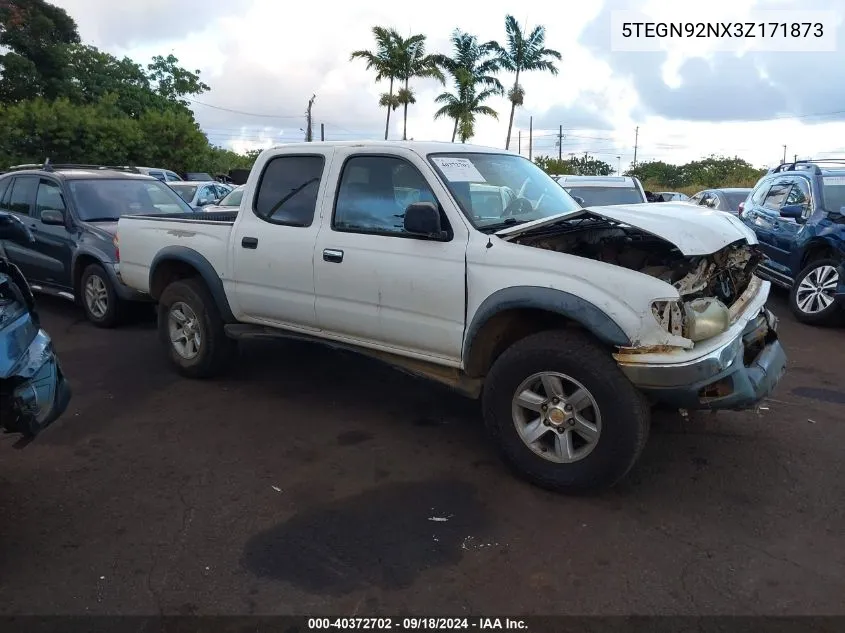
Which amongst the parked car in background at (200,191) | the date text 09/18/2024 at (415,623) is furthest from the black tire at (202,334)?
the parked car in background at (200,191)

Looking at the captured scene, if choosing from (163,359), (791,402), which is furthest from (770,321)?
(163,359)

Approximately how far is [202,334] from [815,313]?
21.4ft

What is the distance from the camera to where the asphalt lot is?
2904 mm

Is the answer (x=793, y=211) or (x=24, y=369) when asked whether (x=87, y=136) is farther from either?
(x=24, y=369)

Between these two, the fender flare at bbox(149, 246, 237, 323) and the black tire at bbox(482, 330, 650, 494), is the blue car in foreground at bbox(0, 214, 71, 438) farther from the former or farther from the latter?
the black tire at bbox(482, 330, 650, 494)

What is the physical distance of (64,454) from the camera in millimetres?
4328

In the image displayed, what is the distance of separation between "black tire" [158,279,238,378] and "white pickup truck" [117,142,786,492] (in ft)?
0.17

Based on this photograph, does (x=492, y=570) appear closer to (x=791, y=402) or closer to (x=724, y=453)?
(x=724, y=453)

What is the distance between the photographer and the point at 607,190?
10.7 meters

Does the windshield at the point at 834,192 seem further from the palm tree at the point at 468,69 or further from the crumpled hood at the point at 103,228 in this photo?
the palm tree at the point at 468,69

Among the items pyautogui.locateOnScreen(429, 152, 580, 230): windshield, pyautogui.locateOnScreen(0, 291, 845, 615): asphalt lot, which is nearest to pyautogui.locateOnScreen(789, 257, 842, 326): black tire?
pyautogui.locateOnScreen(0, 291, 845, 615): asphalt lot

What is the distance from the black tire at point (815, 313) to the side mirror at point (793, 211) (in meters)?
0.62

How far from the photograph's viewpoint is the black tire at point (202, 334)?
18.2ft

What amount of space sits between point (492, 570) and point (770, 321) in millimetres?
2397
